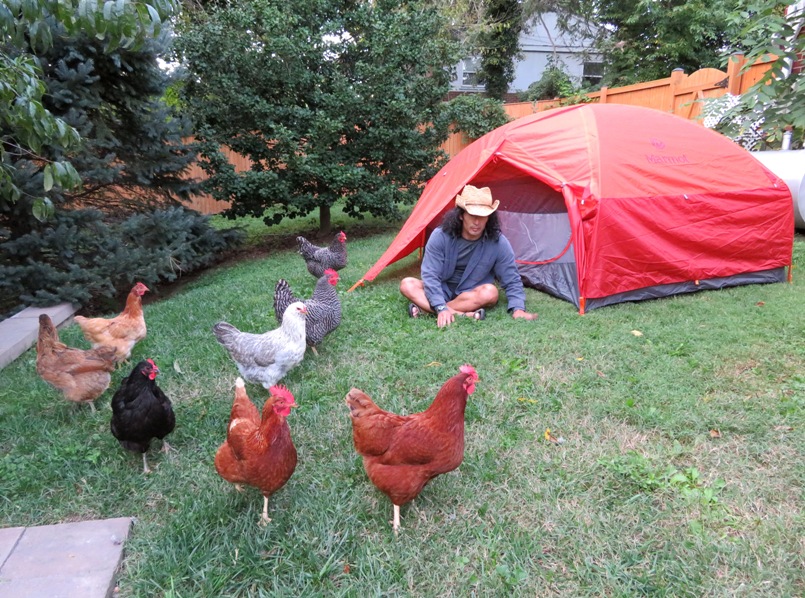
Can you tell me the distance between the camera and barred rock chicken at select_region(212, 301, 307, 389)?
3.13 m

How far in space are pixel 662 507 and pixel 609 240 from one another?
2.79 meters

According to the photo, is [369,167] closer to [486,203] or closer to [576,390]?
[486,203]

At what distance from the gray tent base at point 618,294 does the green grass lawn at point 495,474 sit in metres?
0.66

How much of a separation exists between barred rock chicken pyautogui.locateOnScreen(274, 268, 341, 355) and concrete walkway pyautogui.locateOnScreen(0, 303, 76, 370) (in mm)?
2283

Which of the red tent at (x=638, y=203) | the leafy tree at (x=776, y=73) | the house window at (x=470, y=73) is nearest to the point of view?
the leafy tree at (x=776, y=73)

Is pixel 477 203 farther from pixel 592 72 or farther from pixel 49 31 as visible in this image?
pixel 592 72

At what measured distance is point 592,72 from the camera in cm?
2275

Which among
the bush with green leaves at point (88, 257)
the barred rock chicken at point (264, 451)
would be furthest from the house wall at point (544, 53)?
the barred rock chicken at point (264, 451)

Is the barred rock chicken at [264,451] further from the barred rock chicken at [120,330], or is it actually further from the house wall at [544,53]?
the house wall at [544,53]

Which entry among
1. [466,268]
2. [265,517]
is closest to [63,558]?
[265,517]

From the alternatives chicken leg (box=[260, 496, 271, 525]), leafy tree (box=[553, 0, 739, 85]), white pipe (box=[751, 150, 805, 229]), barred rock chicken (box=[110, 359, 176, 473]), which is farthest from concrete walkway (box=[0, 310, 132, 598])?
leafy tree (box=[553, 0, 739, 85])

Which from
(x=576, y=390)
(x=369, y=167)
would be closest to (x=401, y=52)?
(x=369, y=167)

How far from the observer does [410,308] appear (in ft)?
15.8

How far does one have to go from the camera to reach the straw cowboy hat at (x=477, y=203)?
435 cm
